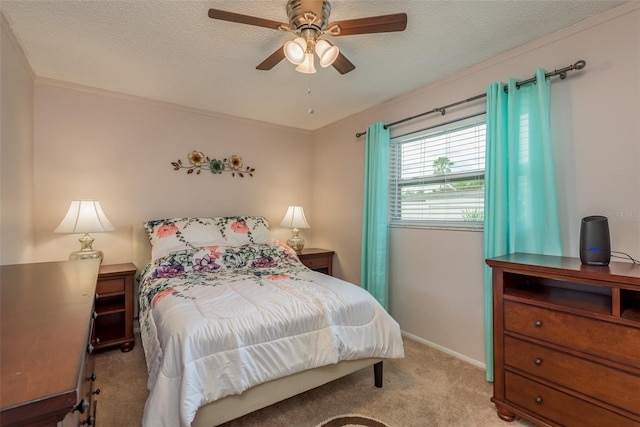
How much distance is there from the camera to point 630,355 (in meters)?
1.31

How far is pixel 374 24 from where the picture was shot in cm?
152

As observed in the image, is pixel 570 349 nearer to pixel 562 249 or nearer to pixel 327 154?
pixel 562 249

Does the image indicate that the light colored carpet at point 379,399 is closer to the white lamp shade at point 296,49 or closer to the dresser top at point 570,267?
the dresser top at point 570,267

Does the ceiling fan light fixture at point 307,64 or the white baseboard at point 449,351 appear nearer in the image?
the ceiling fan light fixture at point 307,64

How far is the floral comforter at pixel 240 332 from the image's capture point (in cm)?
134

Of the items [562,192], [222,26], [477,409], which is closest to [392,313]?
[477,409]

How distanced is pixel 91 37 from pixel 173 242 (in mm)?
1654

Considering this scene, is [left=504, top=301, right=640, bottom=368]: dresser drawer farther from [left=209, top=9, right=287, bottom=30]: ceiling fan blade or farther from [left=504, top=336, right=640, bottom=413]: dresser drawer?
[left=209, top=9, right=287, bottom=30]: ceiling fan blade

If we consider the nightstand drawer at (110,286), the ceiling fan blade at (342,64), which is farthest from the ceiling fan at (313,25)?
the nightstand drawer at (110,286)

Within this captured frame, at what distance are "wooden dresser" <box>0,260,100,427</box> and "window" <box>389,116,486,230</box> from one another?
8.02 ft

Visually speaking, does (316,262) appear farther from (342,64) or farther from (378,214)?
(342,64)

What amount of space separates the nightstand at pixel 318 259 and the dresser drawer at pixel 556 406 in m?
2.21

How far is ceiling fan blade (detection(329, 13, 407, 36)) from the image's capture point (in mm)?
1475

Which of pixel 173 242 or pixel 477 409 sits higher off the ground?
pixel 173 242
